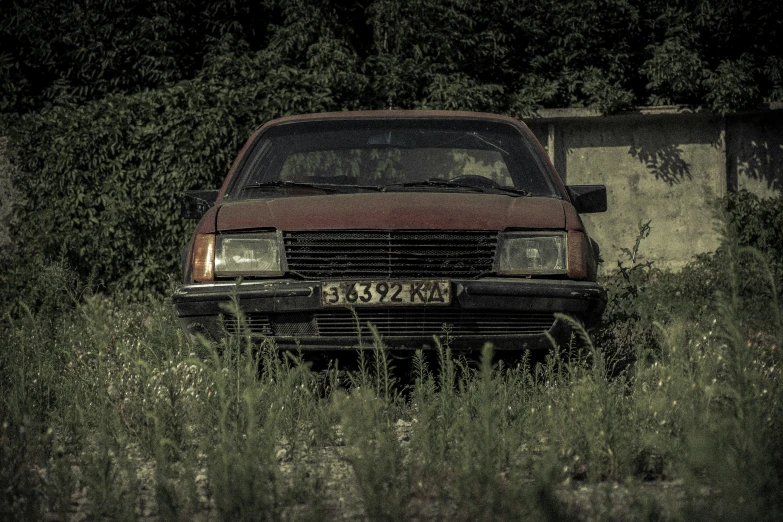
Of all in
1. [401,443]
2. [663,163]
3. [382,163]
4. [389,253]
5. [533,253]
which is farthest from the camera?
[663,163]

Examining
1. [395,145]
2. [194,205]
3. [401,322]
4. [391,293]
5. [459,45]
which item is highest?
[459,45]

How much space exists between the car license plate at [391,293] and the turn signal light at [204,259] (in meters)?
0.66

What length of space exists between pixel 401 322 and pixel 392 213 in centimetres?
51

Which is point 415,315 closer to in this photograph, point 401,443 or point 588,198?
point 401,443

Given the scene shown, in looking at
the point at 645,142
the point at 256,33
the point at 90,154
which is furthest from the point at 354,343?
the point at 256,33

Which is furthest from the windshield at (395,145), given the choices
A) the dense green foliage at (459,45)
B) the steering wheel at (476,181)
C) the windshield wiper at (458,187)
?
the dense green foliage at (459,45)

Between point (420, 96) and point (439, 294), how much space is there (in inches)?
307

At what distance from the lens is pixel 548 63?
1286cm

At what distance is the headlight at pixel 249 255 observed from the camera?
4656mm

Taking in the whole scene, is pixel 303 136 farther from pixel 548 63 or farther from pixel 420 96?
pixel 548 63

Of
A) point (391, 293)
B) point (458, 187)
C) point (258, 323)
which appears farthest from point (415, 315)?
point (458, 187)

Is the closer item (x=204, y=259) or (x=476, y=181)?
(x=204, y=259)

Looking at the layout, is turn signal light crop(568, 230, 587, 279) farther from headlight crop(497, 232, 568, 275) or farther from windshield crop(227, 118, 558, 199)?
windshield crop(227, 118, 558, 199)

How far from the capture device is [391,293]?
14.6ft
